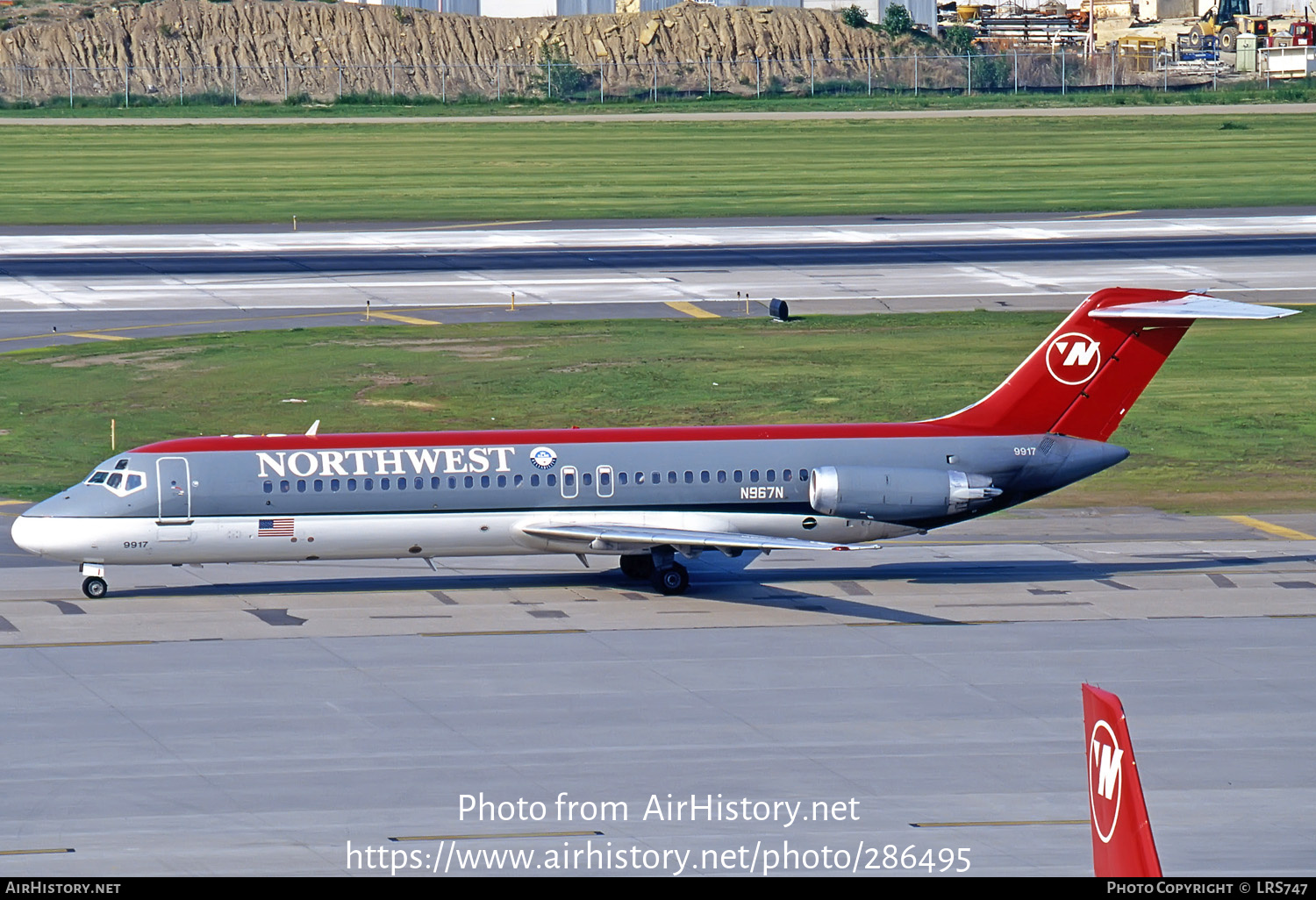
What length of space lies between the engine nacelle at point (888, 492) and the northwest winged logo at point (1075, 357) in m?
3.18

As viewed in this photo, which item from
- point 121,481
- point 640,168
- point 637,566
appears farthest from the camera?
point 640,168

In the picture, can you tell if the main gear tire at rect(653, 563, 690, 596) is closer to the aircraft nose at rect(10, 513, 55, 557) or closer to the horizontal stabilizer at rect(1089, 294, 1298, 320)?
the horizontal stabilizer at rect(1089, 294, 1298, 320)

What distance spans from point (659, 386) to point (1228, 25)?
450ft

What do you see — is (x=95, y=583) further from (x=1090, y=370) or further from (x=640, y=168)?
(x=640, y=168)

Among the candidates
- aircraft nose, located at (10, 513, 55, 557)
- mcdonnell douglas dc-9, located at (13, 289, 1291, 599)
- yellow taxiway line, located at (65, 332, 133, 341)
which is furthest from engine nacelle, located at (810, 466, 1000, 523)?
yellow taxiway line, located at (65, 332, 133, 341)

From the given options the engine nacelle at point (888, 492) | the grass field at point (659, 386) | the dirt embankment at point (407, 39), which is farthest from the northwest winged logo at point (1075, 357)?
the dirt embankment at point (407, 39)

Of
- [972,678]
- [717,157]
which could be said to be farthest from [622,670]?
[717,157]

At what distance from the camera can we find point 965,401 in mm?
52156

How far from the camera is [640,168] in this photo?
10725cm

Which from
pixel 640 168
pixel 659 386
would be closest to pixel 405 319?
pixel 659 386

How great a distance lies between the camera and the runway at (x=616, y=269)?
2672 inches

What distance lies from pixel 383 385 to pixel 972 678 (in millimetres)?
29985

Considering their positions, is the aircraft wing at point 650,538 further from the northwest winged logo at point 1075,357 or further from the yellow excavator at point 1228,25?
the yellow excavator at point 1228,25
